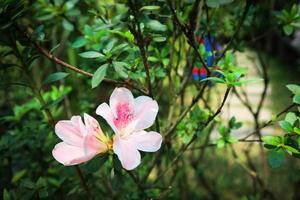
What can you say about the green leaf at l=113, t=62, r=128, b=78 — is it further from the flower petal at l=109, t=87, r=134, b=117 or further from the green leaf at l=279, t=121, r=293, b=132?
the green leaf at l=279, t=121, r=293, b=132

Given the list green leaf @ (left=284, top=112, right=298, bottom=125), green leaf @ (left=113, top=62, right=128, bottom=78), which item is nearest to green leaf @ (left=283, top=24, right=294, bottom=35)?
green leaf @ (left=284, top=112, right=298, bottom=125)

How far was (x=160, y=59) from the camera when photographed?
65.6 inches

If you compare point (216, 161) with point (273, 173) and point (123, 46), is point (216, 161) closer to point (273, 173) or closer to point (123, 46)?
point (273, 173)

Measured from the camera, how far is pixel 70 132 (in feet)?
3.37

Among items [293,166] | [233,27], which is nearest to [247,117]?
[293,166]

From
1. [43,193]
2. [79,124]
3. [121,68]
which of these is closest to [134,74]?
[121,68]

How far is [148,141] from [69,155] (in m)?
0.20

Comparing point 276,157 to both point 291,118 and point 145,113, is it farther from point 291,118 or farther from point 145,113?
point 145,113

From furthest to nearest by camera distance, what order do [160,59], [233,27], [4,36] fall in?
[233,27] → [160,59] → [4,36]

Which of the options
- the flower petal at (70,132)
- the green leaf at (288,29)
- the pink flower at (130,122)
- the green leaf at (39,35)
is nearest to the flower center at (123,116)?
the pink flower at (130,122)

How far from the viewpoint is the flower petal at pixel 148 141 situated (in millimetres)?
1016

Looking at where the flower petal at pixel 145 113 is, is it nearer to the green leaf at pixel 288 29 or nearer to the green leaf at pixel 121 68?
the green leaf at pixel 121 68

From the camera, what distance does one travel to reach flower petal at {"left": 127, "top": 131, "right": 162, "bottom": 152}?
102 centimetres

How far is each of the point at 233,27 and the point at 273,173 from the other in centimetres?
192
